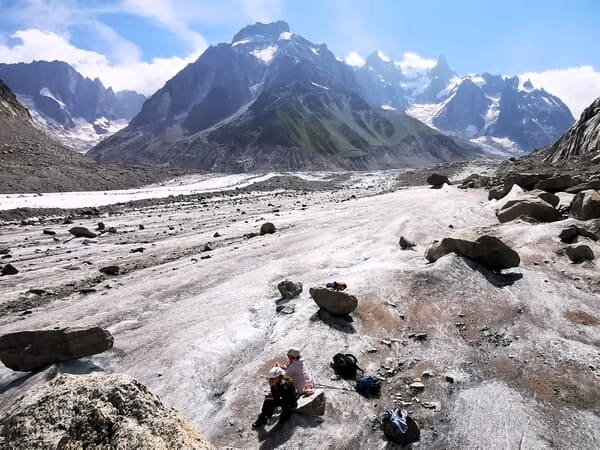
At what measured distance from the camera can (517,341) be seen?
15.4 metres

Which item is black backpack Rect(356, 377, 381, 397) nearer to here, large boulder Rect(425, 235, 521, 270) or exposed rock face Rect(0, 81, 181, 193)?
large boulder Rect(425, 235, 521, 270)

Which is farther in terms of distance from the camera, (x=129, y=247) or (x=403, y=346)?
(x=129, y=247)

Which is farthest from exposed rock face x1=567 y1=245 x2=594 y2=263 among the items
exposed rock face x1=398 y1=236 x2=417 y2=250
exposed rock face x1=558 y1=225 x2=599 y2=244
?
exposed rock face x1=398 y1=236 x2=417 y2=250

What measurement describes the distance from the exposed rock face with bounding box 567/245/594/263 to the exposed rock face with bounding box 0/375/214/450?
21.5 m

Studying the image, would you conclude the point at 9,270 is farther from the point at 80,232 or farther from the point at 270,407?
the point at 270,407

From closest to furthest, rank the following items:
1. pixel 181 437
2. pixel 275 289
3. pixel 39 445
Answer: pixel 39 445 < pixel 181 437 < pixel 275 289

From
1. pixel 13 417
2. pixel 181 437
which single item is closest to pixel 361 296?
pixel 181 437

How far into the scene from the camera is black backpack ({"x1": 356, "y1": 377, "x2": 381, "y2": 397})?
12781 mm

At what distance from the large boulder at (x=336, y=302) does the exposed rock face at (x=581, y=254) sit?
12.8 metres

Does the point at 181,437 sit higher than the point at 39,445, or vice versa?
the point at 39,445

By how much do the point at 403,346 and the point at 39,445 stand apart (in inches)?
476

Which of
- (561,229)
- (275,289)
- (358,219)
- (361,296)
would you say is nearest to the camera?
(361,296)

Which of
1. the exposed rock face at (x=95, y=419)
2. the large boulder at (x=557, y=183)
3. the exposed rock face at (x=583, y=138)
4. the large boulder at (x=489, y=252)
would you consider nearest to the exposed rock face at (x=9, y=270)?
the exposed rock face at (x=95, y=419)

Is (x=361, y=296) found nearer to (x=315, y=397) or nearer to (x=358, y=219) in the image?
(x=315, y=397)
